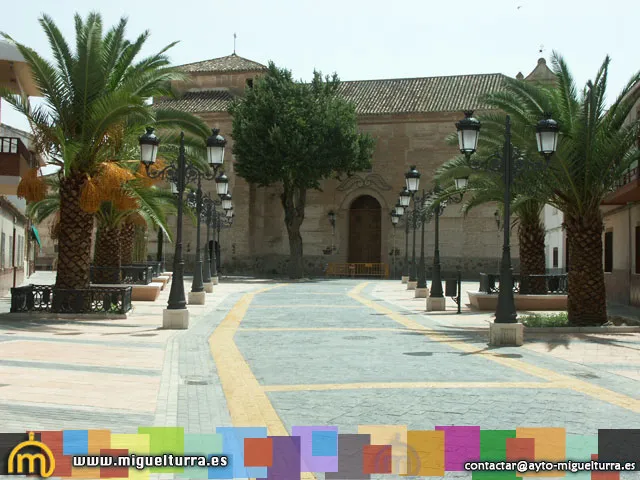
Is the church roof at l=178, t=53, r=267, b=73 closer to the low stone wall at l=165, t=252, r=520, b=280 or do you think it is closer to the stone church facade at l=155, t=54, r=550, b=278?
the stone church facade at l=155, t=54, r=550, b=278

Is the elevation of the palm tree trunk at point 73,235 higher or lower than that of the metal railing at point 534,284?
higher

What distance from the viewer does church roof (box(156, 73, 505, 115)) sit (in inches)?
1810

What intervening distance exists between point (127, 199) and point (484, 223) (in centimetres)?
3147

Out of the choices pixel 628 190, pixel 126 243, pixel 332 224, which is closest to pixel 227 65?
pixel 332 224

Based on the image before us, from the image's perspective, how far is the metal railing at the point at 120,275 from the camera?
2227 centimetres

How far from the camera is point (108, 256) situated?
22578 mm

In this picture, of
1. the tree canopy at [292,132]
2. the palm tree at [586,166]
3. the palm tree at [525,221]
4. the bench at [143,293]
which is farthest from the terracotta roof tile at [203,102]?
the palm tree at [586,166]

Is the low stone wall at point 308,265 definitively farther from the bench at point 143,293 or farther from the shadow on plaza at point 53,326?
the shadow on plaza at point 53,326

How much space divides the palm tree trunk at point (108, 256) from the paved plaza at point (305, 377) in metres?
6.94

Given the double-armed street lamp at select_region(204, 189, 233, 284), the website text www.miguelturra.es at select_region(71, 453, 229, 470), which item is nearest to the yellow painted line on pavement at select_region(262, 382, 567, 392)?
the website text www.miguelturra.es at select_region(71, 453, 229, 470)

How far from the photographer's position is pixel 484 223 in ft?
146

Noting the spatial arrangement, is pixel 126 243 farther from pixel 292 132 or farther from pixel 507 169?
pixel 507 169

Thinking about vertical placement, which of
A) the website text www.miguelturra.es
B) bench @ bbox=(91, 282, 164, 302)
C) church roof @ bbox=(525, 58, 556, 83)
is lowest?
the website text www.miguelturra.es

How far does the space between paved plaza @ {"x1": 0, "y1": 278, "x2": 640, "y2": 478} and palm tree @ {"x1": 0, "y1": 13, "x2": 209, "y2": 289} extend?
2.06 metres
